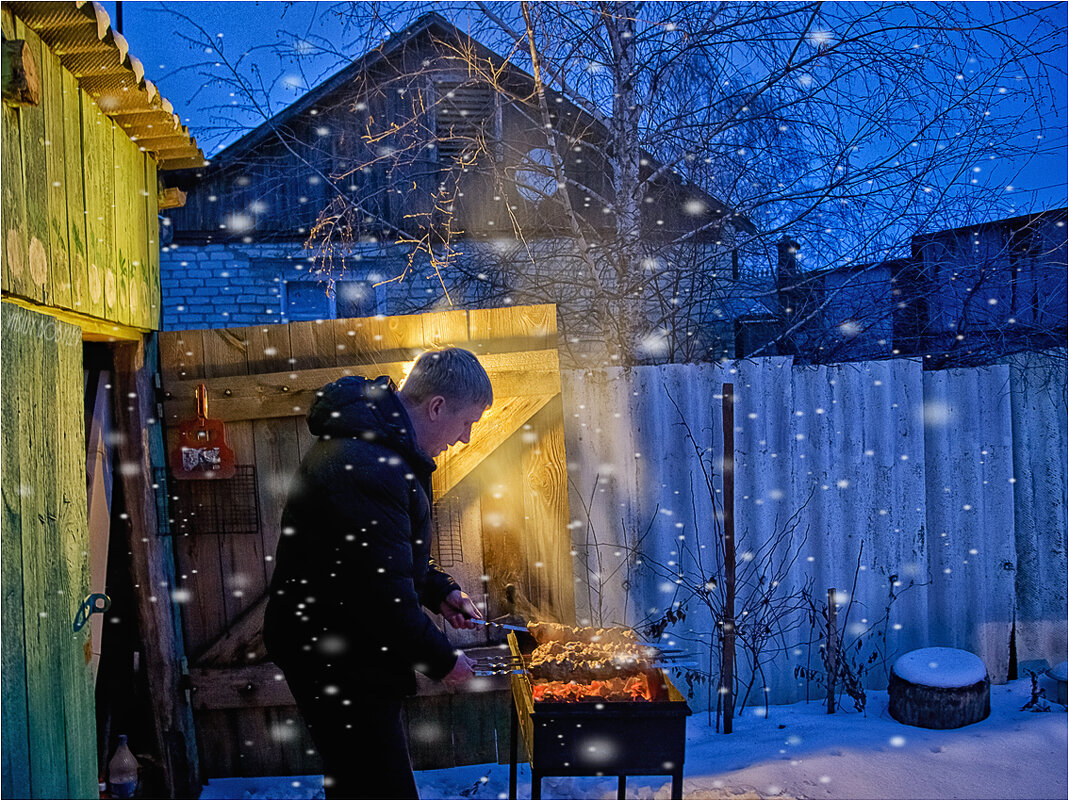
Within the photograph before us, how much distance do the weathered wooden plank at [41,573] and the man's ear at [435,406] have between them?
1213 millimetres

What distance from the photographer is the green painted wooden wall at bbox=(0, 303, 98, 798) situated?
2053 millimetres

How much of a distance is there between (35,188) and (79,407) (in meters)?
0.79

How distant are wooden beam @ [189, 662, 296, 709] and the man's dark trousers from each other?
56.7 inches

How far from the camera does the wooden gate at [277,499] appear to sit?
3676mm

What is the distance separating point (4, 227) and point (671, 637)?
362 cm

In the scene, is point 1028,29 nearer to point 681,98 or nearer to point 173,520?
point 681,98

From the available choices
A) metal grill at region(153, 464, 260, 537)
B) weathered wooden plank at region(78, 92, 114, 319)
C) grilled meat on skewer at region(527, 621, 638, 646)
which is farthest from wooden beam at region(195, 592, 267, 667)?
weathered wooden plank at region(78, 92, 114, 319)

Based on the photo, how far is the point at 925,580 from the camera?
14.1 feet

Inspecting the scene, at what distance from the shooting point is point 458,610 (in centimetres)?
298

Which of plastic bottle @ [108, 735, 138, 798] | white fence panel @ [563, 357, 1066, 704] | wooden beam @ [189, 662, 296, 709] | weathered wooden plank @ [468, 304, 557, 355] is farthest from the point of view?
white fence panel @ [563, 357, 1066, 704]

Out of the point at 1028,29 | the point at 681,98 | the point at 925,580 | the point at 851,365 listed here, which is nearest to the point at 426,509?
the point at 851,365

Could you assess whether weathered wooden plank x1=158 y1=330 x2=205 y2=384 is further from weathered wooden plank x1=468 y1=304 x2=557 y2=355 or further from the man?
the man

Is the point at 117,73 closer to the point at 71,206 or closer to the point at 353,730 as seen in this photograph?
the point at 71,206

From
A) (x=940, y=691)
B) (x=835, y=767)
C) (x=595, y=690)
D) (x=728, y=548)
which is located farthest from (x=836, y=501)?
(x=595, y=690)
